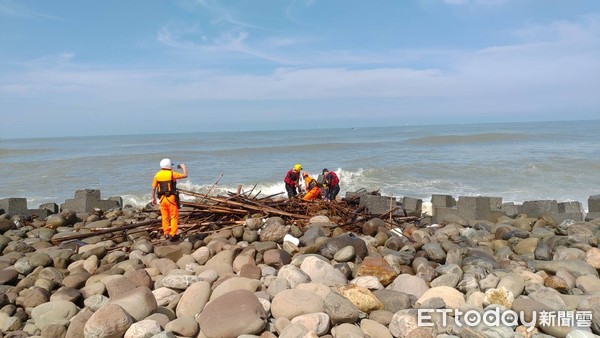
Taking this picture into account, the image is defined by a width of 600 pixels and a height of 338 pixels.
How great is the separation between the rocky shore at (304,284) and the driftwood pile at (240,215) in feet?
0.87

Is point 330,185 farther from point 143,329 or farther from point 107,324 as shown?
point 107,324

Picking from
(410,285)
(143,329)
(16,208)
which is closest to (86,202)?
(16,208)

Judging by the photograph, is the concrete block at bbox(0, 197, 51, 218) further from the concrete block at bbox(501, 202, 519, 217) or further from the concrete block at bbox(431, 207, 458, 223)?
the concrete block at bbox(501, 202, 519, 217)

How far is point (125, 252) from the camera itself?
7.50 metres

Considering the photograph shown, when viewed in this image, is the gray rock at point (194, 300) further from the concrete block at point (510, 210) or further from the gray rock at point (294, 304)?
the concrete block at point (510, 210)

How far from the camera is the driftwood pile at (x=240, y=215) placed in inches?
341

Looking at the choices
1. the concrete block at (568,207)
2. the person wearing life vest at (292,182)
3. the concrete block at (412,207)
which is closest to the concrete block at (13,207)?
the person wearing life vest at (292,182)

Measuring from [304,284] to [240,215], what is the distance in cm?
413

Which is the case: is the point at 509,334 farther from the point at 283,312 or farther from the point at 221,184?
the point at 221,184

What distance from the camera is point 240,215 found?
9.11 m

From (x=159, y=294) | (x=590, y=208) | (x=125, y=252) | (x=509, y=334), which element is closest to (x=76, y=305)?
(x=159, y=294)

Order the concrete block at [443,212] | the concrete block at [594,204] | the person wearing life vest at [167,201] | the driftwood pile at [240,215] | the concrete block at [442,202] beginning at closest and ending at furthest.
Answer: the person wearing life vest at [167,201]
the driftwood pile at [240,215]
the concrete block at [443,212]
the concrete block at [594,204]
the concrete block at [442,202]

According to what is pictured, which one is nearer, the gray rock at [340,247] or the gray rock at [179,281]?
the gray rock at [179,281]

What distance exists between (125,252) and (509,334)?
19.0 feet
